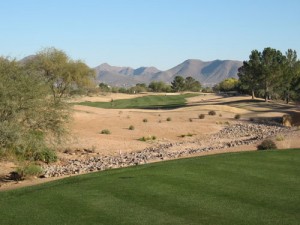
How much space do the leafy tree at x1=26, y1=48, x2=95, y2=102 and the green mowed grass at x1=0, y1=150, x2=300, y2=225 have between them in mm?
42651

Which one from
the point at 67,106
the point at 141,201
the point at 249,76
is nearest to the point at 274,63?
the point at 249,76

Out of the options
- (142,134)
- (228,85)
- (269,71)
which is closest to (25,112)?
(142,134)

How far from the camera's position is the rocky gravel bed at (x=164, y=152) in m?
27.7

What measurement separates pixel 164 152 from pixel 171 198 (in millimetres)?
21775

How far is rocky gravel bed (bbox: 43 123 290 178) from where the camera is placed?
2766 cm

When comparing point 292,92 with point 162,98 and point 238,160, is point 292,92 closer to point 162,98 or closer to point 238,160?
point 162,98

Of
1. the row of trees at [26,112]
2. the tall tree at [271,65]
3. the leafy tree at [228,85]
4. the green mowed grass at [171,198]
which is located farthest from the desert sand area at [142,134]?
the leafy tree at [228,85]

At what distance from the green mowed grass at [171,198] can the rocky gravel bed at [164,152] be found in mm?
8691

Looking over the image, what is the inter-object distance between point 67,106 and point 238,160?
11.6 m

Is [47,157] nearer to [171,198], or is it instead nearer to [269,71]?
[171,198]

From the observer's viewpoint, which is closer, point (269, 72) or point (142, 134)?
point (142, 134)

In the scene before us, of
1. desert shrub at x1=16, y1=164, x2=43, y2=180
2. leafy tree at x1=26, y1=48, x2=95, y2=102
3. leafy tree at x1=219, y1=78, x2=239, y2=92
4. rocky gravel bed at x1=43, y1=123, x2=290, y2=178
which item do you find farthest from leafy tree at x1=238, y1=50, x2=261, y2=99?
desert shrub at x1=16, y1=164, x2=43, y2=180

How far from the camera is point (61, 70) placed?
202 ft

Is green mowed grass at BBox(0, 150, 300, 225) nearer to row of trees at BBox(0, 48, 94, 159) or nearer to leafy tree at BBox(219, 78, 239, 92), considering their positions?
row of trees at BBox(0, 48, 94, 159)
